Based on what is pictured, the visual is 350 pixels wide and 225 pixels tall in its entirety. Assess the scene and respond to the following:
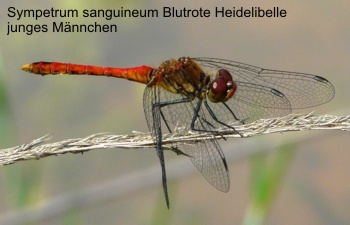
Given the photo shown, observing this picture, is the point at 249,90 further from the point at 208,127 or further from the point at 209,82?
the point at 208,127

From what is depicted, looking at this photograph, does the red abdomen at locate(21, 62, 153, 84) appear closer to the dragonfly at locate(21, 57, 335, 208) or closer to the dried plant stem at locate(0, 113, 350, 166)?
the dragonfly at locate(21, 57, 335, 208)

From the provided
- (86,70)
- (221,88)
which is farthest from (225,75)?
(86,70)

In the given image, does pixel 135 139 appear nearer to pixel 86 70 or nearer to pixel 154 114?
pixel 154 114

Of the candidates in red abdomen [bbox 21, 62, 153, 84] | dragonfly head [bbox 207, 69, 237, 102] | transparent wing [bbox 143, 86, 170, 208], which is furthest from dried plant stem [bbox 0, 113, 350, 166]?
red abdomen [bbox 21, 62, 153, 84]

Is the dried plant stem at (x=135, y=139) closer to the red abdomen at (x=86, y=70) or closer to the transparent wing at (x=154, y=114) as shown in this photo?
the transparent wing at (x=154, y=114)

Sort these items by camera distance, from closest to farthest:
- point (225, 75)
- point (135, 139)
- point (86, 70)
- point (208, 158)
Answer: point (135, 139) → point (208, 158) → point (225, 75) → point (86, 70)
